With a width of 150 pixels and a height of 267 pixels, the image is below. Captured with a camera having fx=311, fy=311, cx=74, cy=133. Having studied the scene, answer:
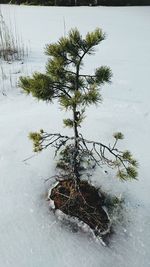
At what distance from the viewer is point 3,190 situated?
1642 mm

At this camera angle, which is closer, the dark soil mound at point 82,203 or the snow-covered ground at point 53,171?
the snow-covered ground at point 53,171

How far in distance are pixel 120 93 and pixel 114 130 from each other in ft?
2.25

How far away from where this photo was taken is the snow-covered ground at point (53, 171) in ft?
4.49

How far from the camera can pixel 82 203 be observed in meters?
1.56

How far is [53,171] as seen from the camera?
5.82 feet

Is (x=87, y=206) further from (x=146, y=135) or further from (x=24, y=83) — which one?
(x=146, y=135)

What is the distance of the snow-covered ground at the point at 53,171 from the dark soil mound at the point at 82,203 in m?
0.07

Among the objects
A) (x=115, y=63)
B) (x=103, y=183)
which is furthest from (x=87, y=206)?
(x=115, y=63)

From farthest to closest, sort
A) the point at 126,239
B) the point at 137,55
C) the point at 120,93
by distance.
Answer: the point at 137,55, the point at 120,93, the point at 126,239

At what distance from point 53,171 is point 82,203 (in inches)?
11.8

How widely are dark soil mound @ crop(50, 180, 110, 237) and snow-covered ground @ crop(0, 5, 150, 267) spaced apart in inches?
2.6

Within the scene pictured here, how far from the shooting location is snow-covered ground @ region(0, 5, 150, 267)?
1369 mm

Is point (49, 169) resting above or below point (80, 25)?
below

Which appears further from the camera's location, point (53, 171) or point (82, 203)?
point (53, 171)
